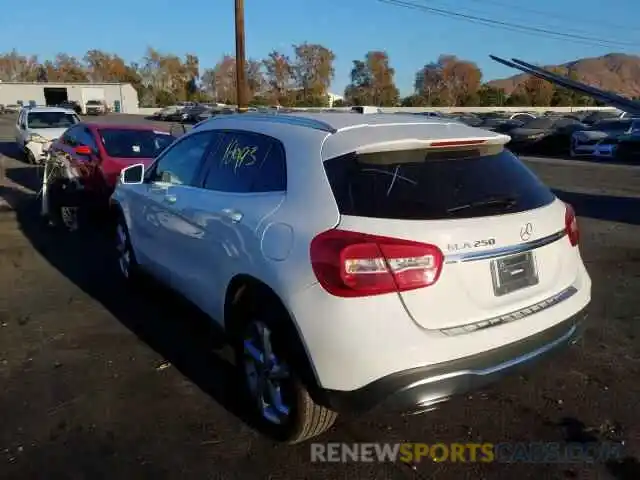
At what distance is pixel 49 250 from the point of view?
697 cm

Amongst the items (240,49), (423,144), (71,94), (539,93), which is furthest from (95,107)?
(423,144)

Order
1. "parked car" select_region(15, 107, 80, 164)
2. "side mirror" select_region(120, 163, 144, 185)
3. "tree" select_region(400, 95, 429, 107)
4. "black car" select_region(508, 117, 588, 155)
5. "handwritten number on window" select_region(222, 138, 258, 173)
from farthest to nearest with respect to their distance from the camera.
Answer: "tree" select_region(400, 95, 429, 107) → "black car" select_region(508, 117, 588, 155) → "parked car" select_region(15, 107, 80, 164) → "side mirror" select_region(120, 163, 144, 185) → "handwritten number on window" select_region(222, 138, 258, 173)

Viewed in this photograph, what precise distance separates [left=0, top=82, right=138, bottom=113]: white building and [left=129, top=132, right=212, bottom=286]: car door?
71536 millimetres

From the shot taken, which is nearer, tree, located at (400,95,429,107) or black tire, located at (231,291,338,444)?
black tire, located at (231,291,338,444)

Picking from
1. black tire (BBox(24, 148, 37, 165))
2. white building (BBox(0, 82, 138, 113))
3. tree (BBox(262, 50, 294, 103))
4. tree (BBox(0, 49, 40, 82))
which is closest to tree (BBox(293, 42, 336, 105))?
tree (BBox(262, 50, 294, 103))

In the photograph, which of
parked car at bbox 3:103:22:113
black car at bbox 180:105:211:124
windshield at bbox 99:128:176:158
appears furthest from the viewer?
parked car at bbox 3:103:22:113

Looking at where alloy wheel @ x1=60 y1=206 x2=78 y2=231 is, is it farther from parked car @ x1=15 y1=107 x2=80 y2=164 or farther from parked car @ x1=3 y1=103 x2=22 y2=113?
parked car @ x1=3 y1=103 x2=22 y2=113

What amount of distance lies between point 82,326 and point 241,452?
2.29 meters

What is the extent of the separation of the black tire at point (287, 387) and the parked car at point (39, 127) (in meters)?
14.0

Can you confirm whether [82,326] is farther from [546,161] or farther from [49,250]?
[546,161]

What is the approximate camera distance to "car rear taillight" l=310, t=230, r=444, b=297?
238 centimetres

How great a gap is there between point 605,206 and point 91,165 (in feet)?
28.8

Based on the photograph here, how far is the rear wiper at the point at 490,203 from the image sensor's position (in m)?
2.62

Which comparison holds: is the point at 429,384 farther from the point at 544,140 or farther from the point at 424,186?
the point at 544,140
